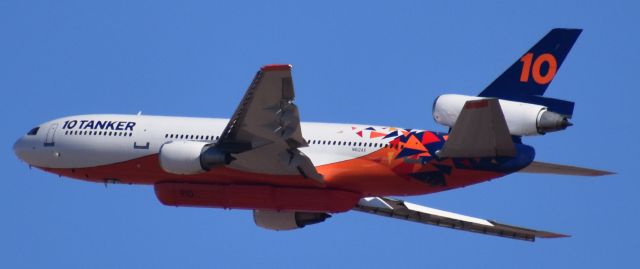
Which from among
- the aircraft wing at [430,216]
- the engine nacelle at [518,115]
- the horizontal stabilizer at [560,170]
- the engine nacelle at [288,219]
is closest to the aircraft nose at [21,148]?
the engine nacelle at [288,219]

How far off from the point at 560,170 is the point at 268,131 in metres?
10.4

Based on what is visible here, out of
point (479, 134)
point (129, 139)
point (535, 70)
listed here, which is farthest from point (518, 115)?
point (129, 139)

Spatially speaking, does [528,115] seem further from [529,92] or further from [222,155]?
[222,155]

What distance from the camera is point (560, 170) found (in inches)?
2201

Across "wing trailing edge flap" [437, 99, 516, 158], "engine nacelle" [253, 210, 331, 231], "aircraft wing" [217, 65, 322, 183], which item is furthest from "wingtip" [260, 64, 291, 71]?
"engine nacelle" [253, 210, 331, 231]

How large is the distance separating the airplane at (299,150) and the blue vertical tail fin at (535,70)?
3cm

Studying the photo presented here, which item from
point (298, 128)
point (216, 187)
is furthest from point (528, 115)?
point (216, 187)

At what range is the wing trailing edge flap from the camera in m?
50.7

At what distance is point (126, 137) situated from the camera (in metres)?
60.6

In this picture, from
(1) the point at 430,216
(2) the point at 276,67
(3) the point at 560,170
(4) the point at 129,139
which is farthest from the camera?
(1) the point at 430,216

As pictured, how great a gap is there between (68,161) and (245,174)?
8.26 meters

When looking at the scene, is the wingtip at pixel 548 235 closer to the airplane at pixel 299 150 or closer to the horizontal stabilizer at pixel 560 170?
the airplane at pixel 299 150

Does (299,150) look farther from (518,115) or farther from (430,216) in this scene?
(430,216)

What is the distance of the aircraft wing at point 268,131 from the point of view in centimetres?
5209
